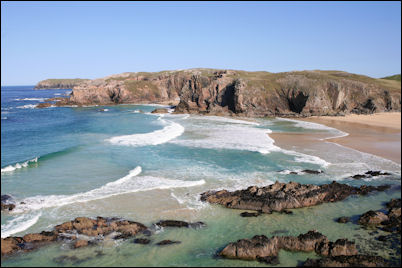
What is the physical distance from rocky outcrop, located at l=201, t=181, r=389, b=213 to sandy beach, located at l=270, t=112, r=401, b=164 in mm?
11626

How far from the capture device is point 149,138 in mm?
37625

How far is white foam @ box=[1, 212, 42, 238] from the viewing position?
13961mm

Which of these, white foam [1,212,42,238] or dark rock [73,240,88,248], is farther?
white foam [1,212,42,238]

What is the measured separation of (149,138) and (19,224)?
23399mm

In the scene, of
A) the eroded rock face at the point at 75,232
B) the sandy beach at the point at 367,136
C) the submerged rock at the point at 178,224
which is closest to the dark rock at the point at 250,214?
the submerged rock at the point at 178,224

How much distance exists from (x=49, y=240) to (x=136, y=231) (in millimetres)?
3667

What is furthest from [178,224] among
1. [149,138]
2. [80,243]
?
[149,138]

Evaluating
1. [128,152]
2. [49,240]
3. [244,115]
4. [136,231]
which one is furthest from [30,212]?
[244,115]

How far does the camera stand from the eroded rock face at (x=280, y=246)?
39.9 feet

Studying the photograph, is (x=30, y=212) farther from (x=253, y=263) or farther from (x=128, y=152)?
(x=128, y=152)

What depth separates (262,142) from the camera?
34781 millimetres

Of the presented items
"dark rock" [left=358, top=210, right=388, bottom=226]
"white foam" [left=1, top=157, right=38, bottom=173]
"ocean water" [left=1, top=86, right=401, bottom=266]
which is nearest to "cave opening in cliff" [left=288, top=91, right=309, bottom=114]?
"ocean water" [left=1, top=86, right=401, bottom=266]

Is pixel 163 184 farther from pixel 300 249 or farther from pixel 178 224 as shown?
pixel 300 249

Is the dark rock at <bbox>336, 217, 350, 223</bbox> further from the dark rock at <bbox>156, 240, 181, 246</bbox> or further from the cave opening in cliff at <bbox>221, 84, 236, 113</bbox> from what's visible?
the cave opening in cliff at <bbox>221, 84, 236, 113</bbox>
